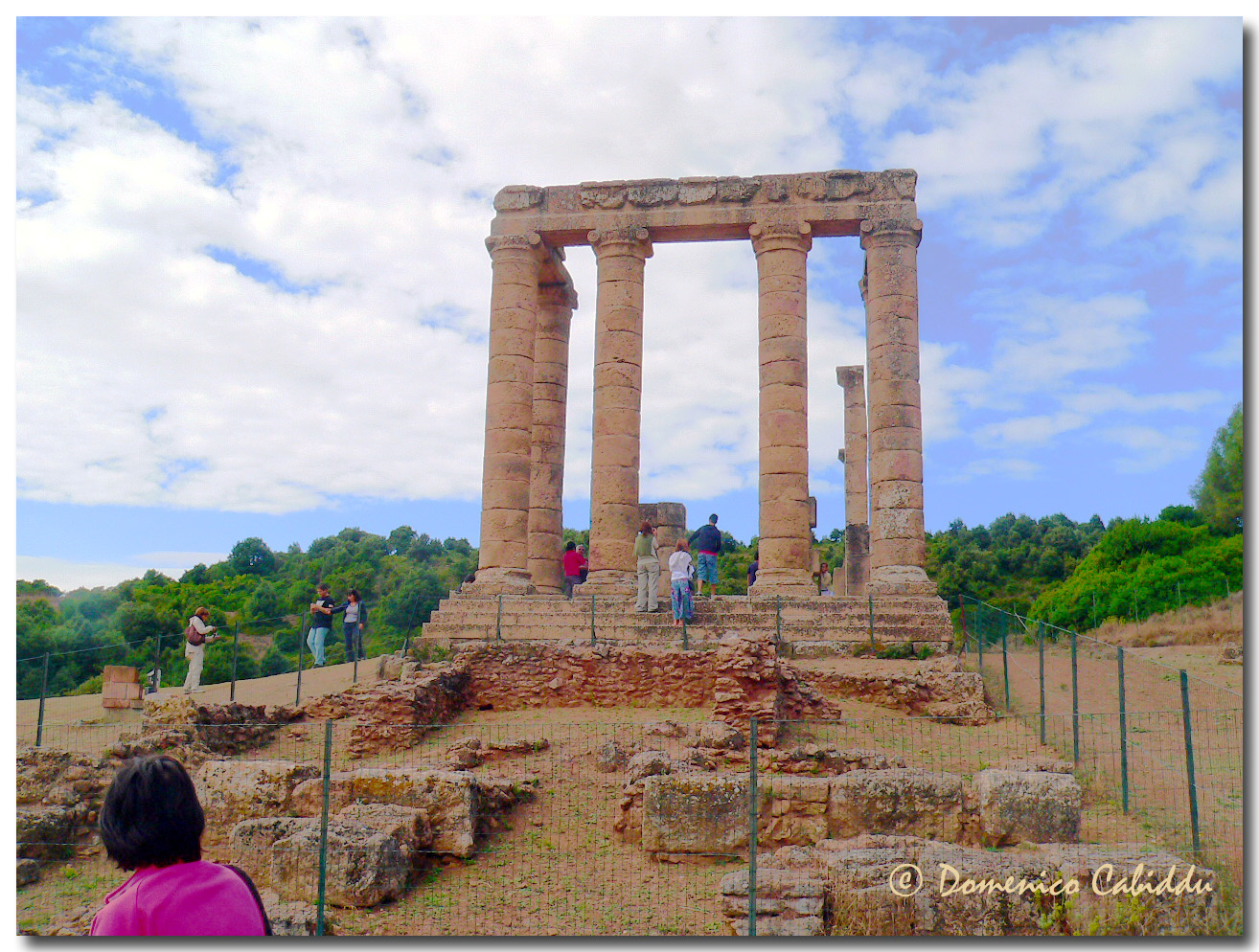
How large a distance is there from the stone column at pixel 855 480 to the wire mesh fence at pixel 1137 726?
34.8 ft

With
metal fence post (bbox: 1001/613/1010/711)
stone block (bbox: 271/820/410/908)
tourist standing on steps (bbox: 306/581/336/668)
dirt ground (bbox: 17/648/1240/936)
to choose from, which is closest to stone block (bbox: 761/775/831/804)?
dirt ground (bbox: 17/648/1240/936)

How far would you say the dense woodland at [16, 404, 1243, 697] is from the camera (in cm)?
3312

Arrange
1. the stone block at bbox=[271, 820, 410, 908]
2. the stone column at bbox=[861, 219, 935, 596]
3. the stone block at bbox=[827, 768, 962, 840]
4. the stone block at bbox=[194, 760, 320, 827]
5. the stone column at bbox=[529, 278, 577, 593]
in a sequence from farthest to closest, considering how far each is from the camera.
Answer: the stone column at bbox=[529, 278, 577, 593], the stone column at bbox=[861, 219, 935, 596], the stone block at bbox=[194, 760, 320, 827], the stone block at bbox=[827, 768, 962, 840], the stone block at bbox=[271, 820, 410, 908]

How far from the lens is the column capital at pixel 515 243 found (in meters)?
23.0

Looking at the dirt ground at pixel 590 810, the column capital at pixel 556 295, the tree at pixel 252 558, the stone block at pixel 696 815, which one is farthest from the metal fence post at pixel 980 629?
the tree at pixel 252 558

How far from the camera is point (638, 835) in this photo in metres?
9.88

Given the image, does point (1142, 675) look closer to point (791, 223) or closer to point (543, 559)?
point (791, 223)

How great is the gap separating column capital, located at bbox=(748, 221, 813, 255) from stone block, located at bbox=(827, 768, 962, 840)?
47.9 ft

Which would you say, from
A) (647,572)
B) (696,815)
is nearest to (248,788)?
(696,815)

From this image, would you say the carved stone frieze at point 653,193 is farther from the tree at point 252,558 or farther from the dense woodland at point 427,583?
the tree at point 252,558

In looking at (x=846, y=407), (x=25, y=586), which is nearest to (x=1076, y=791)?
(x=846, y=407)

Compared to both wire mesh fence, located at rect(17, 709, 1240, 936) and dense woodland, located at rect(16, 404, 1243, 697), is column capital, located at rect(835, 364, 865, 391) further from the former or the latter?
wire mesh fence, located at rect(17, 709, 1240, 936)

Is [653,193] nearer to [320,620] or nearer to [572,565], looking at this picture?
[572,565]

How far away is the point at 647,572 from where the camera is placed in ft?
64.0
